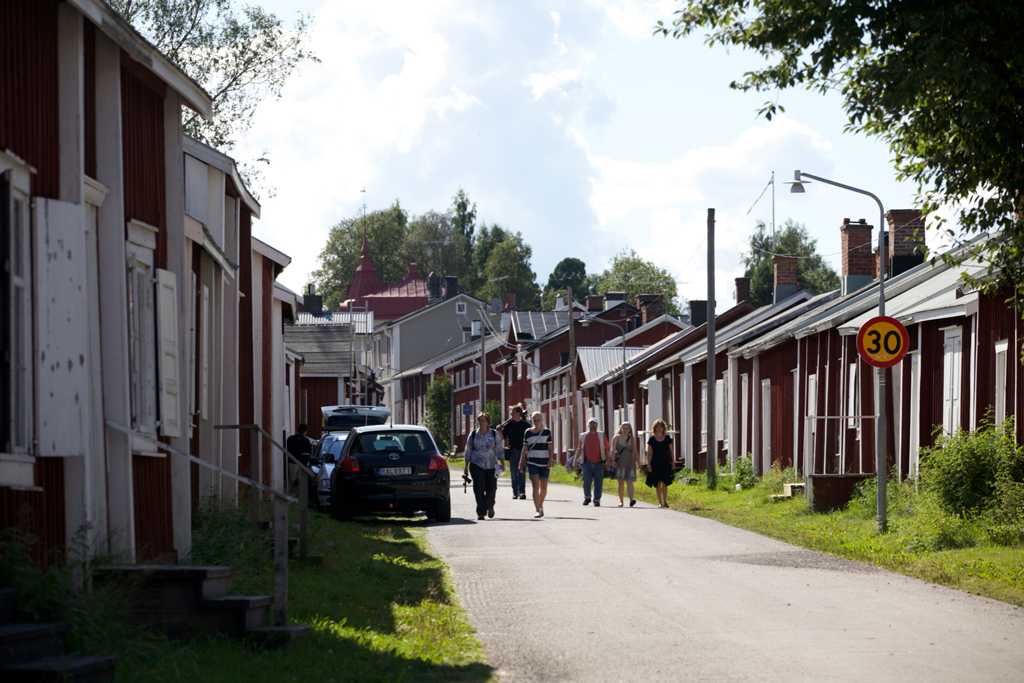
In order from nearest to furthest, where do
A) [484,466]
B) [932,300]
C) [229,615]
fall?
[229,615] < [484,466] < [932,300]

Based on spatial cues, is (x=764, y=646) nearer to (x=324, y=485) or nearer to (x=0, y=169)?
(x=0, y=169)

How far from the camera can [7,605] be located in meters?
6.58

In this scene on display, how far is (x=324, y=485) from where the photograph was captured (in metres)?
22.2

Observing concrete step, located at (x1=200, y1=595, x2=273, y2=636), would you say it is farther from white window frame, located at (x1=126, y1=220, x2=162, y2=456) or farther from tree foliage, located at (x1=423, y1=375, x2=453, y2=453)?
tree foliage, located at (x1=423, y1=375, x2=453, y2=453)

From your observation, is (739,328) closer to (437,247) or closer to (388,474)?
(388,474)

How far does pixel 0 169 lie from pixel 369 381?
196ft

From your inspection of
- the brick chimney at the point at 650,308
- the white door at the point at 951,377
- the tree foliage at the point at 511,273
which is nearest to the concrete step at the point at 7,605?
the white door at the point at 951,377

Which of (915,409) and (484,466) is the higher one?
(915,409)

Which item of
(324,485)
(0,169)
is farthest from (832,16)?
(324,485)

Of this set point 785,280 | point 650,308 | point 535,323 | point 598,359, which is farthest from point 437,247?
point 785,280

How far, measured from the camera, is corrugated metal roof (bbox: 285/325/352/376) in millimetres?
49625

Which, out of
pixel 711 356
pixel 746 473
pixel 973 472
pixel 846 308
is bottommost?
pixel 746 473

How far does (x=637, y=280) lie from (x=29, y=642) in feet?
314

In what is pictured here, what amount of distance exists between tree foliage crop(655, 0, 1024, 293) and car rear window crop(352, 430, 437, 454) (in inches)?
367
